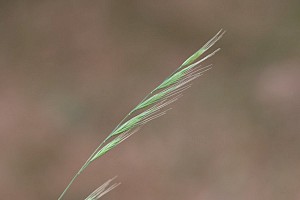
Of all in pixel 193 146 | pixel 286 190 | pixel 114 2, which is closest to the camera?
pixel 286 190

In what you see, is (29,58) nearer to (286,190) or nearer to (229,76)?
(229,76)

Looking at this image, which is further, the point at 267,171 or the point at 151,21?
the point at 151,21

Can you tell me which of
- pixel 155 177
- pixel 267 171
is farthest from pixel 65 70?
pixel 267 171

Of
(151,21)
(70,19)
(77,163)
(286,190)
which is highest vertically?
(70,19)

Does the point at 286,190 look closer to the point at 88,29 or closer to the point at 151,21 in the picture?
the point at 151,21

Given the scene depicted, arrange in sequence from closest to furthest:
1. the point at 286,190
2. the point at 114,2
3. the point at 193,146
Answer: the point at 286,190
the point at 193,146
the point at 114,2

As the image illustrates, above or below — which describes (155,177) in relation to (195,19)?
below
